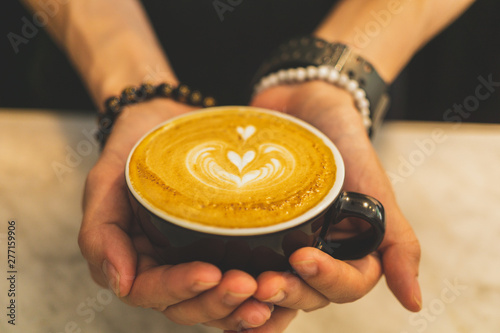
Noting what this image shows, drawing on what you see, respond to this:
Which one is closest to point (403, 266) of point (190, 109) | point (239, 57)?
point (190, 109)

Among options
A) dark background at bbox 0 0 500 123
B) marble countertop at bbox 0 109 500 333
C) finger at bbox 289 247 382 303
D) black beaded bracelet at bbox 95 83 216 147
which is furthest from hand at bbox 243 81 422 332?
dark background at bbox 0 0 500 123

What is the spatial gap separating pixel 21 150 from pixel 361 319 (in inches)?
37.1

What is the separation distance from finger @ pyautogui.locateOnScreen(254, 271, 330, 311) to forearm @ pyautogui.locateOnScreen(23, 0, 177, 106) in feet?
2.23

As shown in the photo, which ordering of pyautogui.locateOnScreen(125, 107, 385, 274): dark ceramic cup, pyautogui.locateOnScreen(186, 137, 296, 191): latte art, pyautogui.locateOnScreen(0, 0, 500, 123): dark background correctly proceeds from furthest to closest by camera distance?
pyautogui.locateOnScreen(0, 0, 500, 123): dark background
pyautogui.locateOnScreen(186, 137, 296, 191): latte art
pyautogui.locateOnScreen(125, 107, 385, 274): dark ceramic cup

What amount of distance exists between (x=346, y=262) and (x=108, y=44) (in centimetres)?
86

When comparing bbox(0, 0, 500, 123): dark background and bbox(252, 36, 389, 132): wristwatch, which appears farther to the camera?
bbox(0, 0, 500, 123): dark background

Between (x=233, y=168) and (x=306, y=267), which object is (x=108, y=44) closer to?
(x=233, y=168)

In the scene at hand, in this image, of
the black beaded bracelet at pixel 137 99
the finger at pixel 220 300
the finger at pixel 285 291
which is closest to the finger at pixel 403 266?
the finger at pixel 285 291

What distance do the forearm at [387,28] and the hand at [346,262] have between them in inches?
7.3

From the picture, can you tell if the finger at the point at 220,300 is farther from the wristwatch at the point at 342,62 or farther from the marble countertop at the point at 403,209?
the wristwatch at the point at 342,62

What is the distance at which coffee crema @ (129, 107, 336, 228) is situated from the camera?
0.55 m

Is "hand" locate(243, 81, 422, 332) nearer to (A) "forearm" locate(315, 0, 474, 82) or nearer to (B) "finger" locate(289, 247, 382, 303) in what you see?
(B) "finger" locate(289, 247, 382, 303)

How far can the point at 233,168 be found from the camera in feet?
2.17

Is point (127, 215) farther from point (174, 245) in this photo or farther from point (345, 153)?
point (345, 153)
